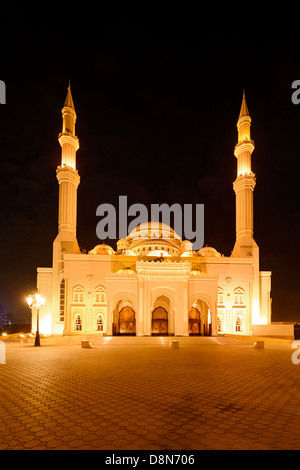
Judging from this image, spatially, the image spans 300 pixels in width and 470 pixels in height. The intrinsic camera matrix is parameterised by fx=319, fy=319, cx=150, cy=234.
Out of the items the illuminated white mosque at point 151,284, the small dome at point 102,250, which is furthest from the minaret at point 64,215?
the small dome at point 102,250

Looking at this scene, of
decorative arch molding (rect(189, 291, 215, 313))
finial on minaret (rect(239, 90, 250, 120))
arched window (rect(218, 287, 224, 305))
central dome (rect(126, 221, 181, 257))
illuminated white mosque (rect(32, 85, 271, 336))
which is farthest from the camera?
central dome (rect(126, 221, 181, 257))

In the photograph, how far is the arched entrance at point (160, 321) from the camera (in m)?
36.4

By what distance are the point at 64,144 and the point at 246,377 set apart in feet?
124

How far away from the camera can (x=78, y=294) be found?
36.5 m

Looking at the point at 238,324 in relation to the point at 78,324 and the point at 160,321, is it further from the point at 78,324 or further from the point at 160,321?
the point at 78,324

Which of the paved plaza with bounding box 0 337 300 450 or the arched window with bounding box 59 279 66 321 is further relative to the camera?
the arched window with bounding box 59 279 66 321

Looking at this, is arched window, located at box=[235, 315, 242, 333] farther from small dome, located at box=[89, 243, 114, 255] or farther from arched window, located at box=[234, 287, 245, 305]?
small dome, located at box=[89, 243, 114, 255]

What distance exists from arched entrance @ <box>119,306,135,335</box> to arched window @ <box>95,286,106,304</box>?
8.33ft

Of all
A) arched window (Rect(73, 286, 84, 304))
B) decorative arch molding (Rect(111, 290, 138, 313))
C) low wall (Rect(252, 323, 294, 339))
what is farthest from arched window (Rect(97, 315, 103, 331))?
low wall (Rect(252, 323, 294, 339))

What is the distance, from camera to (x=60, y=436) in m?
4.57

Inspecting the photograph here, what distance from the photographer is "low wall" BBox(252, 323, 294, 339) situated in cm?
3319

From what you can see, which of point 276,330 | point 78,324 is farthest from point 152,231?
point 276,330
